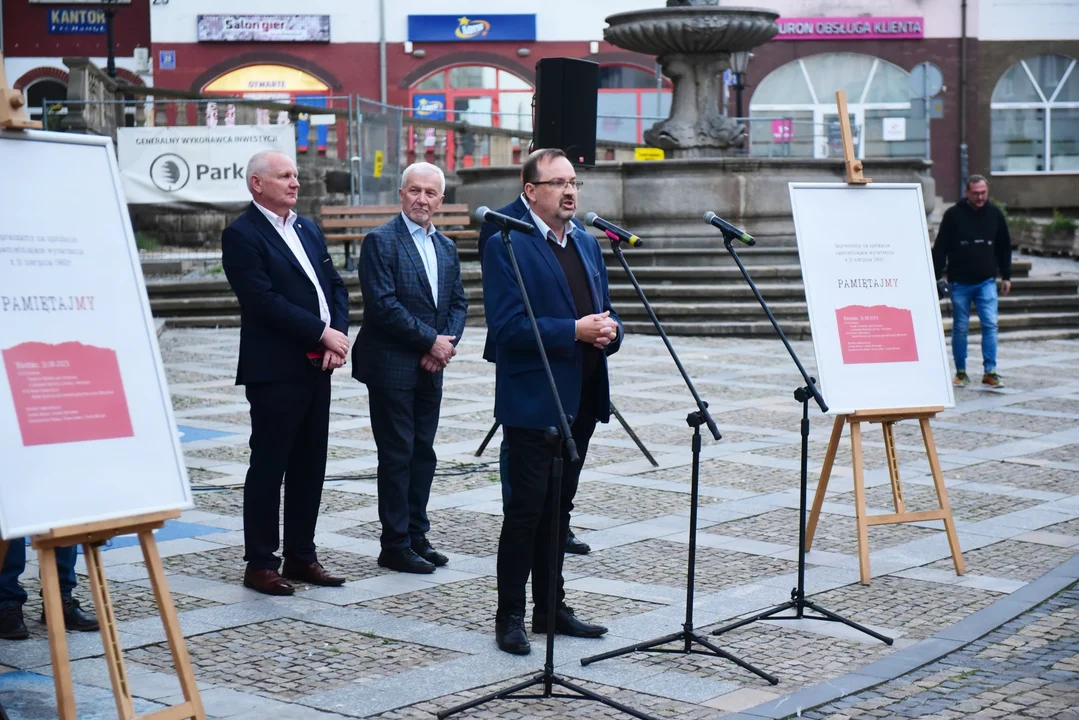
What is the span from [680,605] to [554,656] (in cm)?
94

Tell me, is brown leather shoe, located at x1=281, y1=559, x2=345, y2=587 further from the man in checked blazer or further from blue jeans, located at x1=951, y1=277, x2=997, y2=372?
blue jeans, located at x1=951, y1=277, x2=997, y2=372

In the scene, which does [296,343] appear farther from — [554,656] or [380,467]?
[554,656]

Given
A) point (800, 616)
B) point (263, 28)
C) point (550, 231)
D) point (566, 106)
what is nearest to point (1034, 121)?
point (263, 28)

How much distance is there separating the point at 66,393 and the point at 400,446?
2938 mm

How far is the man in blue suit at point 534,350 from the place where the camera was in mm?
5656

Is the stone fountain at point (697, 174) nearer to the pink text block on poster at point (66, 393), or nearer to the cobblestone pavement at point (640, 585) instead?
the cobblestone pavement at point (640, 585)

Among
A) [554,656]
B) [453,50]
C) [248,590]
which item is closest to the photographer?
[554,656]

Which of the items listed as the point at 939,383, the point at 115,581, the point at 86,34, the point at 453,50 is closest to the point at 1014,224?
the point at 453,50

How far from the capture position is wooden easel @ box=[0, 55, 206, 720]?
4238 mm

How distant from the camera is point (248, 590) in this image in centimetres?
668

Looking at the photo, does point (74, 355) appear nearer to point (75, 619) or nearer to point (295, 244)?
point (75, 619)

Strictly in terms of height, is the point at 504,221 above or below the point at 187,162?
below

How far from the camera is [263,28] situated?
36.2m

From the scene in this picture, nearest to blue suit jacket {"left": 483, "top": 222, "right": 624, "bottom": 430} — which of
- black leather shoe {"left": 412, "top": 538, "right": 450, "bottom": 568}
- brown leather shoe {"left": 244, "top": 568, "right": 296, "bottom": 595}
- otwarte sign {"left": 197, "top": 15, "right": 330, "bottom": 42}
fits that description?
brown leather shoe {"left": 244, "top": 568, "right": 296, "bottom": 595}
